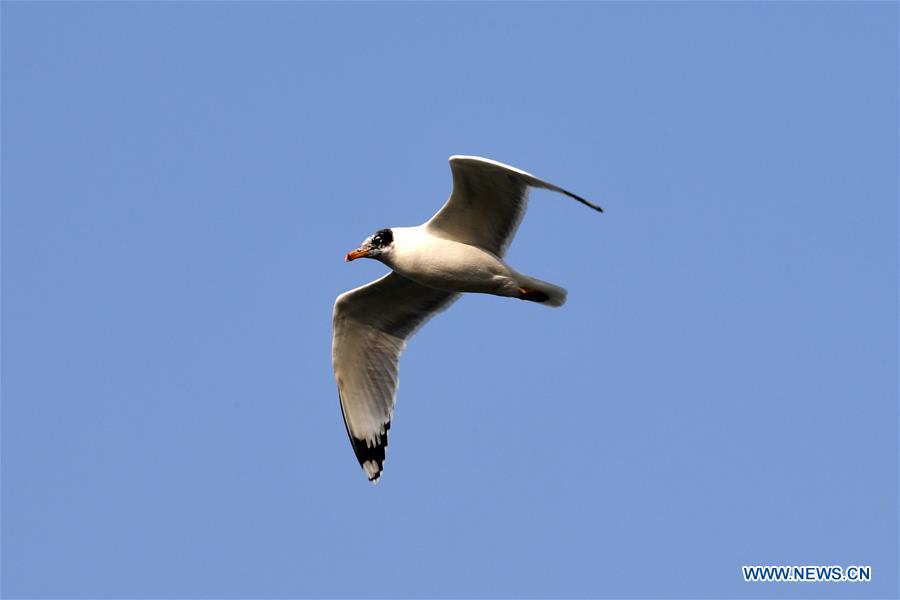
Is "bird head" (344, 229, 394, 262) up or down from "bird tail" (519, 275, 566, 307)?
up

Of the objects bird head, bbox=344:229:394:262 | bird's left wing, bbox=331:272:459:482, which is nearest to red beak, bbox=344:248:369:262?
bird head, bbox=344:229:394:262

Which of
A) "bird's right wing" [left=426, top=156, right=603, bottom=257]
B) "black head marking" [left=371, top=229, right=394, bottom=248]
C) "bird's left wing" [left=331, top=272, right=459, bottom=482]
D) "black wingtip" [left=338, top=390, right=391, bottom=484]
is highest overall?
"bird's right wing" [left=426, top=156, right=603, bottom=257]

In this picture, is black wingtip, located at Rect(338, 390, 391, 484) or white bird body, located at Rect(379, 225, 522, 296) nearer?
white bird body, located at Rect(379, 225, 522, 296)

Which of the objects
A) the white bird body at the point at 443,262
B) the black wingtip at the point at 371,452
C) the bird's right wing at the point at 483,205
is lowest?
the black wingtip at the point at 371,452

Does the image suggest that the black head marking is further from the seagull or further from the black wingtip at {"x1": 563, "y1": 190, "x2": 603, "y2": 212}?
the black wingtip at {"x1": 563, "y1": 190, "x2": 603, "y2": 212}

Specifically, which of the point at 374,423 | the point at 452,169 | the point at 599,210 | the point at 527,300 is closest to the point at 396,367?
the point at 374,423

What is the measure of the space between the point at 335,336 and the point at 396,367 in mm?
661

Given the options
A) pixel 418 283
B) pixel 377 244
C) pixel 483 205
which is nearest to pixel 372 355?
pixel 418 283

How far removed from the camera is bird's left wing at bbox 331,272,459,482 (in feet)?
40.7

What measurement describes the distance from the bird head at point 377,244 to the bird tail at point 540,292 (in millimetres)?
1185

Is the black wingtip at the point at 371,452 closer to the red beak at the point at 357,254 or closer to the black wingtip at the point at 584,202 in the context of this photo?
the red beak at the point at 357,254

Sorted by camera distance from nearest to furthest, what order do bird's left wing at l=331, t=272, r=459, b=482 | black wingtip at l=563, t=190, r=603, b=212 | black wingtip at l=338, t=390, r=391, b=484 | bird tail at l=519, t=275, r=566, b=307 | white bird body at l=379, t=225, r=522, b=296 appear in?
black wingtip at l=563, t=190, r=603, b=212, white bird body at l=379, t=225, r=522, b=296, bird tail at l=519, t=275, r=566, b=307, bird's left wing at l=331, t=272, r=459, b=482, black wingtip at l=338, t=390, r=391, b=484

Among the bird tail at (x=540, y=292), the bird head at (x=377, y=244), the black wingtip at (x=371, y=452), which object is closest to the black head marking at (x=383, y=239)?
the bird head at (x=377, y=244)

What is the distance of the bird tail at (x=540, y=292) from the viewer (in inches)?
445
